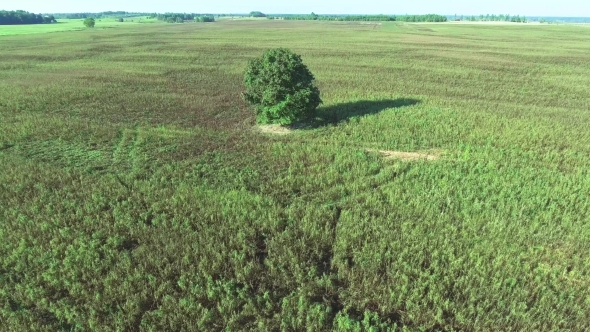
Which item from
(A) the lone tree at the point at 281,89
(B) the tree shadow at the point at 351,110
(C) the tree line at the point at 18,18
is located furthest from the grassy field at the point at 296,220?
(C) the tree line at the point at 18,18

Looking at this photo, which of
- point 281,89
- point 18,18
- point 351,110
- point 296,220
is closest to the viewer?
point 296,220

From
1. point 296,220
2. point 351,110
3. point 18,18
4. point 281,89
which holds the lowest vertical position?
point 296,220

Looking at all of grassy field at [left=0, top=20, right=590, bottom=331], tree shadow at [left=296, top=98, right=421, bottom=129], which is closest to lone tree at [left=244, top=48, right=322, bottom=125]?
grassy field at [left=0, top=20, right=590, bottom=331]

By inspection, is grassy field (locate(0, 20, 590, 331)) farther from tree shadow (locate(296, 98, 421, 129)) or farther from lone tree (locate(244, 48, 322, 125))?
lone tree (locate(244, 48, 322, 125))

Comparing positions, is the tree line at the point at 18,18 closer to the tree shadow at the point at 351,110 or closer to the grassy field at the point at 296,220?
the grassy field at the point at 296,220

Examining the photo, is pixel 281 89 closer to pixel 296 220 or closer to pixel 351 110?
pixel 351 110

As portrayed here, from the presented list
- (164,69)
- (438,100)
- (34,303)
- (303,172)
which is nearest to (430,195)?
(303,172)

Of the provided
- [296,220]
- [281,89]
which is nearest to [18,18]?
[281,89]
